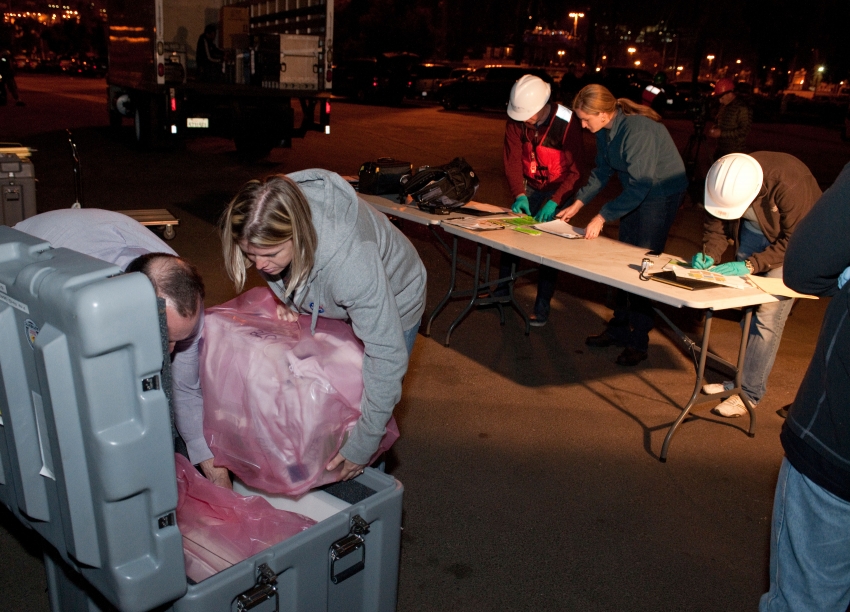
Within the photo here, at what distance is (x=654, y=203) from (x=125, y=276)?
3.87 m

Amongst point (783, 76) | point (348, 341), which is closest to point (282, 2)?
point (348, 341)

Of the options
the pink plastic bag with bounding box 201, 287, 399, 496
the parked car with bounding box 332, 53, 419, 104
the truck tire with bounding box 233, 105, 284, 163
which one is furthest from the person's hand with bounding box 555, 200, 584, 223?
the parked car with bounding box 332, 53, 419, 104

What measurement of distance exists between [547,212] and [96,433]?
417 centimetres

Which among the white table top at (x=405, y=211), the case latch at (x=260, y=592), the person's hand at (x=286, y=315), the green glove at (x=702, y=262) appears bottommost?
the case latch at (x=260, y=592)

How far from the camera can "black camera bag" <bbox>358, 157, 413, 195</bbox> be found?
5633mm

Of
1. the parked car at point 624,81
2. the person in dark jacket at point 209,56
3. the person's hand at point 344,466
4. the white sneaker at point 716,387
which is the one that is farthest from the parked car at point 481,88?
the person's hand at point 344,466

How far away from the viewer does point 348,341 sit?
6.97 feet

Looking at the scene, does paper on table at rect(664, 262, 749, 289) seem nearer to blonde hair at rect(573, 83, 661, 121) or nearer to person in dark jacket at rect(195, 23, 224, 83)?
blonde hair at rect(573, 83, 661, 121)

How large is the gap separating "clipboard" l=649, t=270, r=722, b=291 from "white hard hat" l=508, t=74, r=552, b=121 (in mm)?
1539

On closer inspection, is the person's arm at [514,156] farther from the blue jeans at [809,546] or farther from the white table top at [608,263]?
the blue jeans at [809,546]

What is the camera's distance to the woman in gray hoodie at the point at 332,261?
192 cm

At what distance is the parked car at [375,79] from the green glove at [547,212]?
18276 millimetres

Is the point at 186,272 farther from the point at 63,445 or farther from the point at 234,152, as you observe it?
the point at 234,152

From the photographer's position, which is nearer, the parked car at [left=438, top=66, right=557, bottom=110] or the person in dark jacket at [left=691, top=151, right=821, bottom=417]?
the person in dark jacket at [left=691, top=151, right=821, bottom=417]
